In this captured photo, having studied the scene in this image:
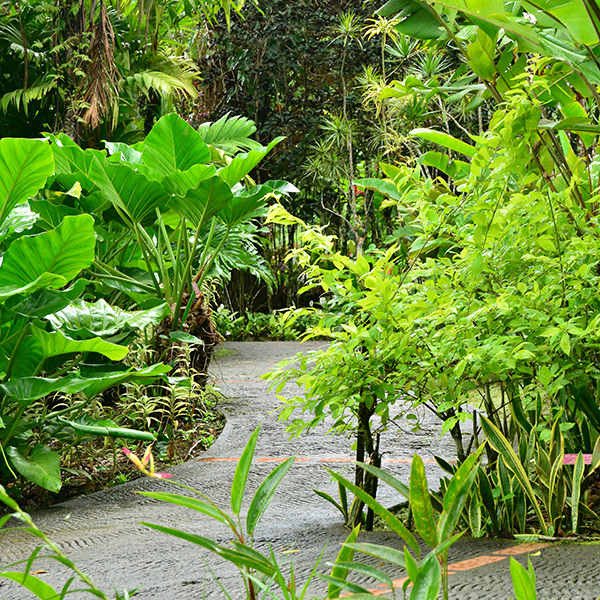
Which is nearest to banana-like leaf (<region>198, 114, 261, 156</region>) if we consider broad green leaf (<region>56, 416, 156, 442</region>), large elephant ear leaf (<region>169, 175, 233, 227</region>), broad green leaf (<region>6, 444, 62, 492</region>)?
large elephant ear leaf (<region>169, 175, 233, 227</region>)

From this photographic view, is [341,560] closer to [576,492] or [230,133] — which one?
[576,492]

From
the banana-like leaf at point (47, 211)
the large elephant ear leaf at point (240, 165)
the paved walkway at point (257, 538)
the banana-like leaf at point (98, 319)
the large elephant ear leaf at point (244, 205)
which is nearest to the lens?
the paved walkway at point (257, 538)

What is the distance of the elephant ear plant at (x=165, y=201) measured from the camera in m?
3.62

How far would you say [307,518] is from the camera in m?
2.70

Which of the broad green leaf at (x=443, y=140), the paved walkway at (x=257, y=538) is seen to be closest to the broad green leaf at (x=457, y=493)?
the paved walkway at (x=257, y=538)

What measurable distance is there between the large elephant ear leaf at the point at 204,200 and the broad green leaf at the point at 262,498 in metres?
2.73

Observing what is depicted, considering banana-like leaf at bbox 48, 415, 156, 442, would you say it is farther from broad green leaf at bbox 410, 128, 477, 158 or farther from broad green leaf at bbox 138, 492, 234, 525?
broad green leaf at bbox 138, 492, 234, 525

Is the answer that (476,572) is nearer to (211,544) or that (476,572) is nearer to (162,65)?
(211,544)

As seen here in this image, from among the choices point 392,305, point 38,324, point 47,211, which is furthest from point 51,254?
point 392,305

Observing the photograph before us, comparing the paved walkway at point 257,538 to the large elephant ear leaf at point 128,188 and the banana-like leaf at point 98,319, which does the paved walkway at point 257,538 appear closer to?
the banana-like leaf at point 98,319

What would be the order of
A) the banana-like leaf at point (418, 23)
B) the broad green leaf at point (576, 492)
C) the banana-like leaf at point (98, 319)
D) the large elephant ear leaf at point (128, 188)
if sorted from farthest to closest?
1. the large elephant ear leaf at point (128, 188)
2. the banana-like leaf at point (98, 319)
3. the banana-like leaf at point (418, 23)
4. the broad green leaf at point (576, 492)

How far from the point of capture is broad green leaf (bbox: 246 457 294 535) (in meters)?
0.81

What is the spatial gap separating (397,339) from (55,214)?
2.79 meters

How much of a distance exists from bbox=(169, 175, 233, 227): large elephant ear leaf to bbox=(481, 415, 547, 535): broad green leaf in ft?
6.84
